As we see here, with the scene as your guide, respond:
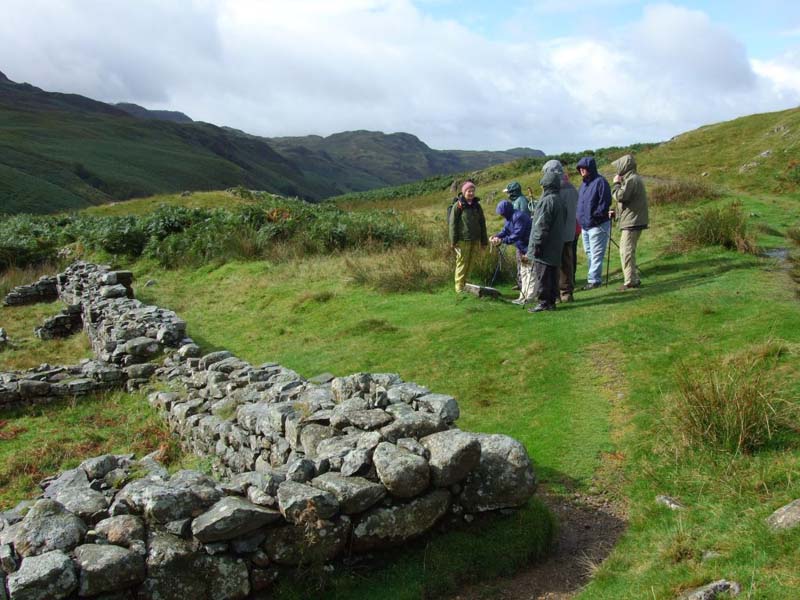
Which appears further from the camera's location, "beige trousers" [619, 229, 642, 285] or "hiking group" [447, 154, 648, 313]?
"beige trousers" [619, 229, 642, 285]

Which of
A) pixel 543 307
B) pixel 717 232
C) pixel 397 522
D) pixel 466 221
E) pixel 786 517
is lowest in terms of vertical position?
pixel 397 522

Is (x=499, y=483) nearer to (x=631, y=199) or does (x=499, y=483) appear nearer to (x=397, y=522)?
(x=397, y=522)

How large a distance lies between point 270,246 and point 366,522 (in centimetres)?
1820

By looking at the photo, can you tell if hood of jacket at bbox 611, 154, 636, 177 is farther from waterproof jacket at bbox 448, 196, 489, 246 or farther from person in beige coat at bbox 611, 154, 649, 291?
waterproof jacket at bbox 448, 196, 489, 246

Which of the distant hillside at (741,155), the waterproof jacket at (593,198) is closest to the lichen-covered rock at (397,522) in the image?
the waterproof jacket at (593,198)

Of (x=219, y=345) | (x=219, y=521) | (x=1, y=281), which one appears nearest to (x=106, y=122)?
(x=1, y=281)

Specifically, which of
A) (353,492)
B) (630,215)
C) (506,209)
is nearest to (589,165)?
(630,215)

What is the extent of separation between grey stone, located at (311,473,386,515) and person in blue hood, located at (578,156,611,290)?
8.90 meters

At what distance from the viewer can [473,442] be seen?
197 inches

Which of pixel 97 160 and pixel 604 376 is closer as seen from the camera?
pixel 604 376

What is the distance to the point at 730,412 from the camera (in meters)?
5.41

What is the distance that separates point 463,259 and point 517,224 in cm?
154

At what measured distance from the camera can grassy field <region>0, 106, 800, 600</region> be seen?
450 cm

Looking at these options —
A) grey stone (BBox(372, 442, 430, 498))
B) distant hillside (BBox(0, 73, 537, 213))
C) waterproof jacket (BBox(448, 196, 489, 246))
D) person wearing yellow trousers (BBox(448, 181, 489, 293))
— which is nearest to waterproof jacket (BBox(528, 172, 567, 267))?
person wearing yellow trousers (BBox(448, 181, 489, 293))
